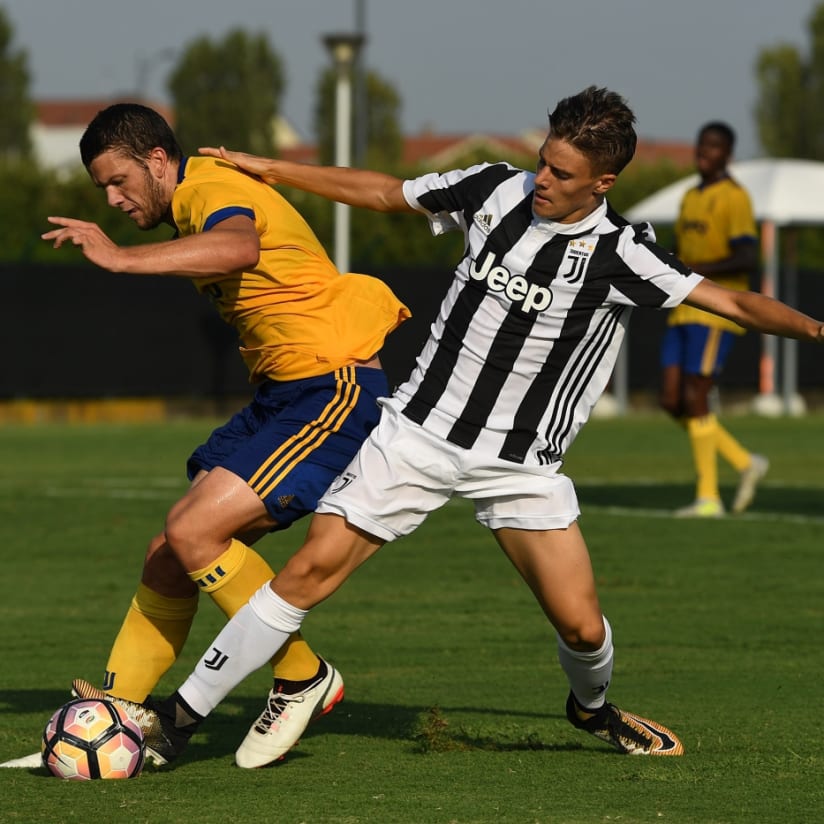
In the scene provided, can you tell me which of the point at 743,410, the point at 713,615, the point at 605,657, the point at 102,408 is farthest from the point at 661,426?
the point at 605,657

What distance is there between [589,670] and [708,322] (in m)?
7.24

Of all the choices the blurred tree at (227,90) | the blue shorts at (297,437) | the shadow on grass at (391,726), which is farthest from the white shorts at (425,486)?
the blurred tree at (227,90)

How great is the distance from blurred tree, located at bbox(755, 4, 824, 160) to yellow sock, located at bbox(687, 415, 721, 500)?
68082mm

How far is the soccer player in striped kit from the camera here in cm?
566

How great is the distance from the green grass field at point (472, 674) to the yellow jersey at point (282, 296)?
135 cm

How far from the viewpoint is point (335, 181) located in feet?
20.5

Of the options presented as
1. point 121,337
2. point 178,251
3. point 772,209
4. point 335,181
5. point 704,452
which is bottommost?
point 121,337

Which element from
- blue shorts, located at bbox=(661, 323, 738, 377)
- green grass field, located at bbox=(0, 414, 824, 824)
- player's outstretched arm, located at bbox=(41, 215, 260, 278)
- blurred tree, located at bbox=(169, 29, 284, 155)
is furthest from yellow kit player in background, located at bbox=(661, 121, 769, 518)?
blurred tree, located at bbox=(169, 29, 284, 155)

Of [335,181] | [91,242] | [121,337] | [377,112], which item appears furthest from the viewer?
[377,112]

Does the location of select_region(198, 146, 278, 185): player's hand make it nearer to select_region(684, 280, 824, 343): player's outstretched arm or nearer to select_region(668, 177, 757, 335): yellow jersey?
select_region(684, 280, 824, 343): player's outstretched arm

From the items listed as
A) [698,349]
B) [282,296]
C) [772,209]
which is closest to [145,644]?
[282,296]

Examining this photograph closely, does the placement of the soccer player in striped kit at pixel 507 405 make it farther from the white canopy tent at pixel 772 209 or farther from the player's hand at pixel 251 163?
the white canopy tent at pixel 772 209

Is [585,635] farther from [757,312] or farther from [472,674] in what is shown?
[472,674]

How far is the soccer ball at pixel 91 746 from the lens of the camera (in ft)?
18.7
